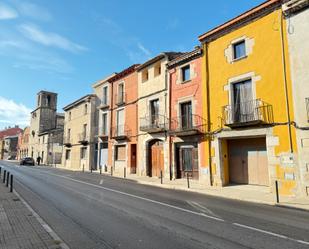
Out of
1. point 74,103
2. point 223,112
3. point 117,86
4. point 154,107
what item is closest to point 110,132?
point 117,86

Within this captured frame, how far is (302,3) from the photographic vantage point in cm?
1273

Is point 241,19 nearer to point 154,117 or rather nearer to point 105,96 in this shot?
point 154,117

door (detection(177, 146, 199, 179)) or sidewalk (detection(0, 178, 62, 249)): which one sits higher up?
door (detection(177, 146, 199, 179))

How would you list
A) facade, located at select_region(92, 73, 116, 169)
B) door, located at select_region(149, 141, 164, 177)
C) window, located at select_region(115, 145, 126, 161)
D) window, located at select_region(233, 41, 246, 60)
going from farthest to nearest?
facade, located at select_region(92, 73, 116, 169)
window, located at select_region(115, 145, 126, 161)
door, located at select_region(149, 141, 164, 177)
window, located at select_region(233, 41, 246, 60)

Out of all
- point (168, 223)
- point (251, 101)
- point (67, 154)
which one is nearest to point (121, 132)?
point (251, 101)

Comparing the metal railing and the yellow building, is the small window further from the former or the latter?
the yellow building

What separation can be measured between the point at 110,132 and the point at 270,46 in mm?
18924

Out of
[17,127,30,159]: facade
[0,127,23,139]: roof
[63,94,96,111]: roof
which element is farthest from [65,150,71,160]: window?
[0,127,23,139]: roof

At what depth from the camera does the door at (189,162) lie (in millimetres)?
18703

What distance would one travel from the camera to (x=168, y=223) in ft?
23.3

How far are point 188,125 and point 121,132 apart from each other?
32.2 feet

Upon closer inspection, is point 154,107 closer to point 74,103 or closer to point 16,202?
point 16,202

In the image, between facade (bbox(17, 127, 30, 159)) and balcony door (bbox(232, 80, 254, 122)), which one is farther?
facade (bbox(17, 127, 30, 159))

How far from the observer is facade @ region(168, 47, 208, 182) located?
59.1 feet
